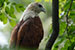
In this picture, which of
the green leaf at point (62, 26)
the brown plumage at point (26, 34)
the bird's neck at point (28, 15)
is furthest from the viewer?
the bird's neck at point (28, 15)

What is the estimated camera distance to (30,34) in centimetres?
181

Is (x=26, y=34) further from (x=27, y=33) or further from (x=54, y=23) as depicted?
(x=54, y=23)

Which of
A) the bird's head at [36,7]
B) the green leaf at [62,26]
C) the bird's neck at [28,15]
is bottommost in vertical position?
the green leaf at [62,26]

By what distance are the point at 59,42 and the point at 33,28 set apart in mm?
389

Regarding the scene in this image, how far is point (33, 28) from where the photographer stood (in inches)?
71.4

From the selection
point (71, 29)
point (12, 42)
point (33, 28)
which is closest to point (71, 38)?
point (71, 29)

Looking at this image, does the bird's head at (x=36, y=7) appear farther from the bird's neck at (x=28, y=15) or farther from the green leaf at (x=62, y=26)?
the green leaf at (x=62, y=26)

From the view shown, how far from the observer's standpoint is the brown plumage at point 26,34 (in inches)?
69.6

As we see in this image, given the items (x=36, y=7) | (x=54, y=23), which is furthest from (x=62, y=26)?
(x=36, y=7)

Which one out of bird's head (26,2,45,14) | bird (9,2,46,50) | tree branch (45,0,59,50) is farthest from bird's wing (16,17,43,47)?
tree branch (45,0,59,50)

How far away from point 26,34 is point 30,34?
41 millimetres

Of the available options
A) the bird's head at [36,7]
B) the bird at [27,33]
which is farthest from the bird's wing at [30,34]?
the bird's head at [36,7]

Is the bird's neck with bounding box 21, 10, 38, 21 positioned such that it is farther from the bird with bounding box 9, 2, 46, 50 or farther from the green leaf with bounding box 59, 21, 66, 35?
the green leaf with bounding box 59, 21, 66, 35

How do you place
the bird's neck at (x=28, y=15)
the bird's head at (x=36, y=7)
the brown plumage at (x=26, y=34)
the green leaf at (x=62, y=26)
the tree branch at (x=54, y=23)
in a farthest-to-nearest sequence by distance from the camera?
the bird's head at (x=36, y=7)
the bird's neck at (x=28, y=15)
the brown plumage at (x=26, y=34)
the green leaf at (x=62, y=26)
the tree branch at (x=54, y=23)
